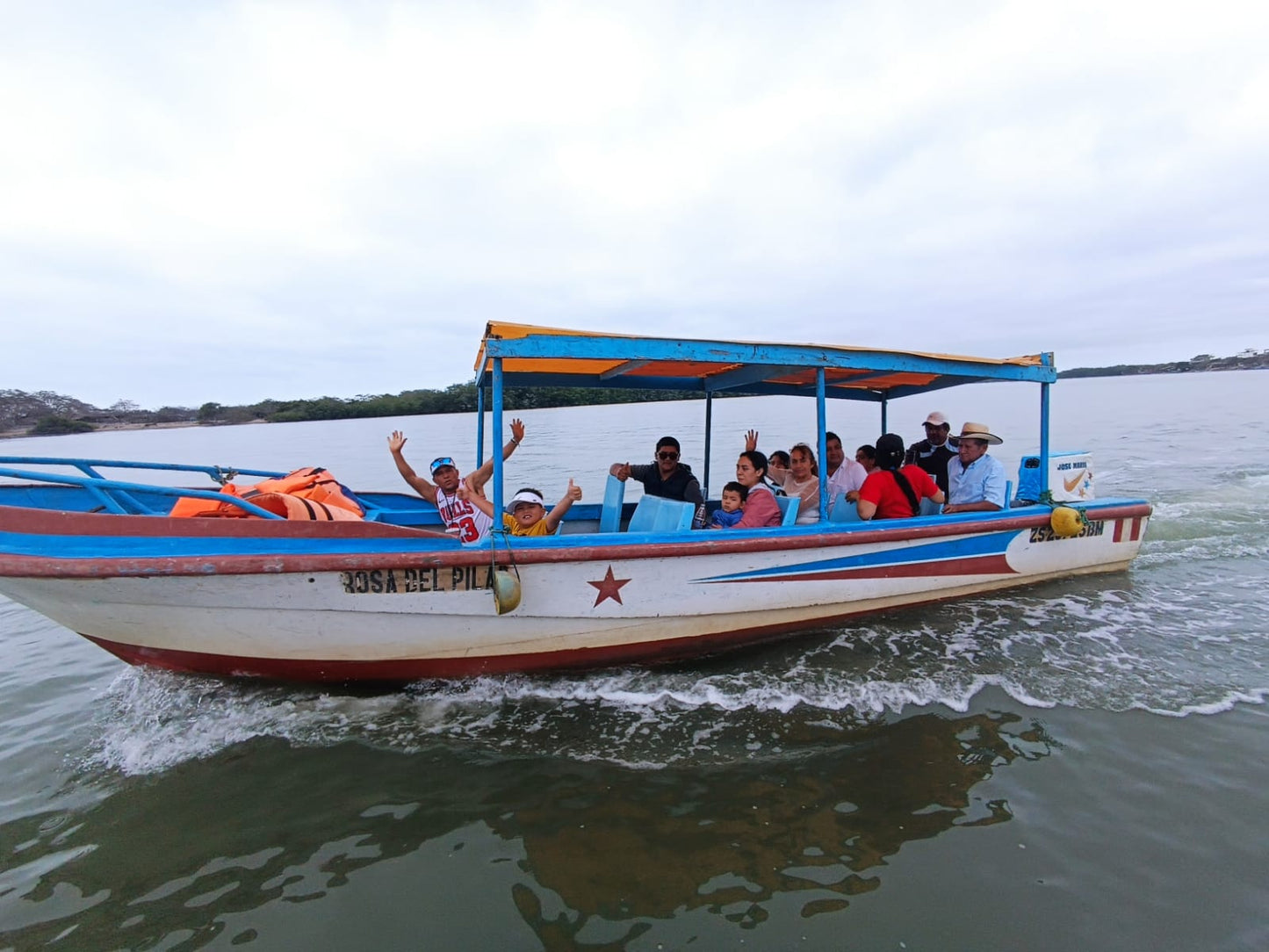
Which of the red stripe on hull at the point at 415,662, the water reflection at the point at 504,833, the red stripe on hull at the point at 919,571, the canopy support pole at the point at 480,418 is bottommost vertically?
Result: the water reflection at the point at 504,833

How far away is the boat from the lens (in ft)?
12.9

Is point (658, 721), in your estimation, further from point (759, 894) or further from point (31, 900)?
point (31, 900)

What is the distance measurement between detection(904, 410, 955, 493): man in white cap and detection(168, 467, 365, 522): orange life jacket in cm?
532

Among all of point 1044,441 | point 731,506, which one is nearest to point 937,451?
point 1044,441

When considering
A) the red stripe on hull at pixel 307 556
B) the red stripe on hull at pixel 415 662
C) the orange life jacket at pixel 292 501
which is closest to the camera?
the red stripe on hull at pixel 307 556

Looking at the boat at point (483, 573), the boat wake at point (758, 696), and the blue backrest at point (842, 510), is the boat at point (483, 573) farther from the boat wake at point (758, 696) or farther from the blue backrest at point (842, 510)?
the boat wake at point (758, 696)

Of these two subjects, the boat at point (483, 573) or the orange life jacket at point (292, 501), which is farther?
the orange life jacket at point (292, 501)

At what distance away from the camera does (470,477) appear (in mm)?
5137

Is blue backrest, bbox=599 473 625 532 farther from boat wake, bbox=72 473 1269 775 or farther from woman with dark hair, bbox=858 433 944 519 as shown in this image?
woman with dark hair, bbox=858 433 944 519

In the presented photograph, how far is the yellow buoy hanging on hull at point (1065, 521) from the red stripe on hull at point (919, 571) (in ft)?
1.76

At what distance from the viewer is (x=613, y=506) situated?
19.6 ft

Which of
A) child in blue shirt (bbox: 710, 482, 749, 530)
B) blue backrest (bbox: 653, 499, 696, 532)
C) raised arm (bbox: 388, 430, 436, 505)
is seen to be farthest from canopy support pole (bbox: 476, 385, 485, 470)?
child in blue shirt (bbox: 710, 482, 749, 530)

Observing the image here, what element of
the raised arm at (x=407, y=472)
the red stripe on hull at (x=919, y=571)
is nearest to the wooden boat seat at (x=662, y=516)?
the red stripe on hull at (x=919, y=571)

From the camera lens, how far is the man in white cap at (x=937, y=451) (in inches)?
268
